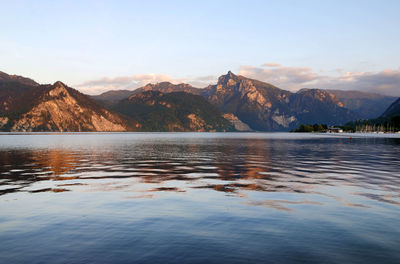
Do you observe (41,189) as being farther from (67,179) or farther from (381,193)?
(381,193)

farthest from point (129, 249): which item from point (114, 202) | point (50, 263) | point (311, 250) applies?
point (114, 202)

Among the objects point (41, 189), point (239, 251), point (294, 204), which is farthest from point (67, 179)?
point (239, 251)

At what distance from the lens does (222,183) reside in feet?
112

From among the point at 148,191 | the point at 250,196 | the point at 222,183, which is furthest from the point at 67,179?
the point at 250,196

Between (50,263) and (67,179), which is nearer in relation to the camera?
(50,263)

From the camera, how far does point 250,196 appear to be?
26609 millimetres

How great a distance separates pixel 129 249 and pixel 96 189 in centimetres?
1712

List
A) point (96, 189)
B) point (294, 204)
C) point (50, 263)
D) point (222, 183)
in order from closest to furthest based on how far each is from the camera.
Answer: point (50, 263) → point (294, 204) → point (96, 189) → point (222, 183)

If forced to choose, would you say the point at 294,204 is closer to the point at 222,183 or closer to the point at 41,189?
the point at 222,183

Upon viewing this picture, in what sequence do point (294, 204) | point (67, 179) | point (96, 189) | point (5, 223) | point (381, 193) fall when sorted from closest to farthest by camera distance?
1. point (5, 223)
2. point (294, 204)
3. point (381, 193)
4. point (96, 189)
5. point (67, 179)

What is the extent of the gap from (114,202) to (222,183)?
512 inches

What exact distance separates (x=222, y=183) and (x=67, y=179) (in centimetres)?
1726

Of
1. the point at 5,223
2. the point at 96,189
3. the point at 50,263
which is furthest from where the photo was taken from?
the point at 96,189

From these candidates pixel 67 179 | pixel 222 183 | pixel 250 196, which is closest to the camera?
pixel 250 196
